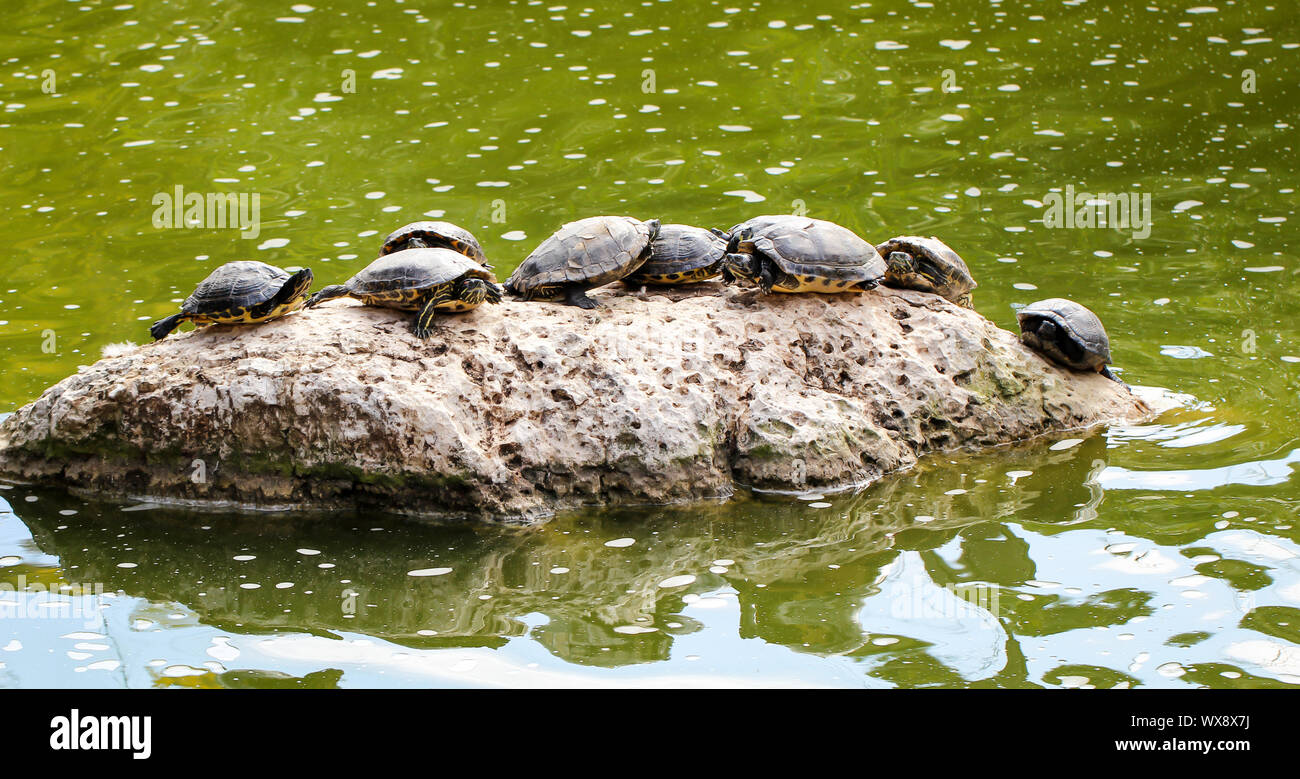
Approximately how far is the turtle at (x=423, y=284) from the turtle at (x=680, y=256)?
3.51ft

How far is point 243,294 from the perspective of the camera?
6.40 meters

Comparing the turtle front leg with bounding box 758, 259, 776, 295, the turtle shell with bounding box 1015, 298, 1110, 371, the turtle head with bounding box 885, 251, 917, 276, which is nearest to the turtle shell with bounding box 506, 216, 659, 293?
the turtle front leg with bounding box 758, 259, 776, 295

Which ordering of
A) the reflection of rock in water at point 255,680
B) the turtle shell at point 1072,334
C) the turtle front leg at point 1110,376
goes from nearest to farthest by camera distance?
the reflection of rock in water at point 255,680 → the turtle shell at point 1072,334 → the turtle front leg at point 1110,376

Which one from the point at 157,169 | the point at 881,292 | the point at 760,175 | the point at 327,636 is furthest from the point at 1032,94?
the point at 327,636

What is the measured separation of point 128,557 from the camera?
585 cm

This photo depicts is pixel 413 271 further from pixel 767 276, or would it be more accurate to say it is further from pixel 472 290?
pixel 767 276

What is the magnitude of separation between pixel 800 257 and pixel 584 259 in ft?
4.13

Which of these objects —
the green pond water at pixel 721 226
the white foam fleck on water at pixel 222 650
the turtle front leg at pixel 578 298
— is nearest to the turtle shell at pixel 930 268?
the green pond water at pixel 721 226

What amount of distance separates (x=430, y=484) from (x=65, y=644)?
1843mm

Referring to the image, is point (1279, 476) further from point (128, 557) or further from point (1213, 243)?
point (128, 557)

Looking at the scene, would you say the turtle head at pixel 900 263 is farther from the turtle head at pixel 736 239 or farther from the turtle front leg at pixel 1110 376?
the turtle front leg at pixel 1110 376

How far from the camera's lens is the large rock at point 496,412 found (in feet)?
20.2

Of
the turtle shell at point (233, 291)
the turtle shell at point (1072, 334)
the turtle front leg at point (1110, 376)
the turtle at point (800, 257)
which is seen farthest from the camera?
the turtle front leg at point (1110, 376)

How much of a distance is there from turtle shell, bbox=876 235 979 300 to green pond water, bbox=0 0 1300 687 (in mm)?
1256
